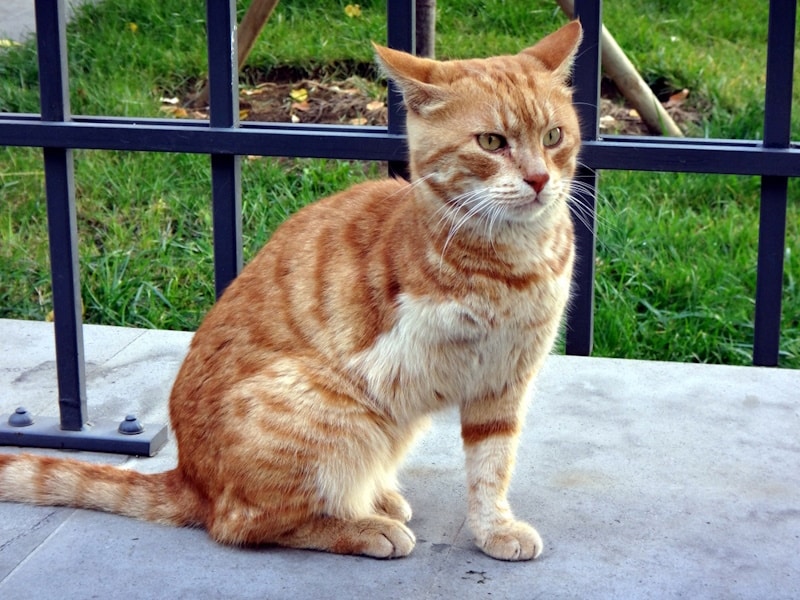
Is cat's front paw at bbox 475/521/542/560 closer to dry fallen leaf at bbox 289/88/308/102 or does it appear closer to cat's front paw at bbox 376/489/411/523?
cat's front paw at bbox 376/489/411/523

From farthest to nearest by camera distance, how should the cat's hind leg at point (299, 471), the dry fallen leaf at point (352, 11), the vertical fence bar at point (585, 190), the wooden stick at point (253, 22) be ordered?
the dry fallen leaf at point (352, 11)
the wooden stick at point (253, 22)
the vertical fence bar at point (585, 190)
the cat's hind leg at point (299, 471)

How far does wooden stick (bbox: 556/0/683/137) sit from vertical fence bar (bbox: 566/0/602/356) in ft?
5.49

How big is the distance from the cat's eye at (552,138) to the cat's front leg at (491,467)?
1.88ft

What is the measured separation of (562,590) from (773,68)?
1.46m

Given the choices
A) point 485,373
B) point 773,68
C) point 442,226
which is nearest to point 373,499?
point 485,373

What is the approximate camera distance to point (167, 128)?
9.27 ft

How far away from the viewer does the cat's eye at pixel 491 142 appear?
2.31 m

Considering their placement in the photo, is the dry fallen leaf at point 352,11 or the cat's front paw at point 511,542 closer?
Answer: the cat's front paw at point 511,542

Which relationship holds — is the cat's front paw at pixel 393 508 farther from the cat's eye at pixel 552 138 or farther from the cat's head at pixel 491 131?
the cat's eye at pixel 552 138

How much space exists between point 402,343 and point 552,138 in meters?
0.55

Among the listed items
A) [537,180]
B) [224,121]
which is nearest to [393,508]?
[537,180]

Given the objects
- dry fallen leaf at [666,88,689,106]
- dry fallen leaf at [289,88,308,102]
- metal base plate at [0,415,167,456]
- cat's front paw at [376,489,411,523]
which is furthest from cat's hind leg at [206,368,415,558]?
Answer: dry fallen leaf at [666,88,689,106]

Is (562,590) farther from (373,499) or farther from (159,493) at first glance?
(159,493)

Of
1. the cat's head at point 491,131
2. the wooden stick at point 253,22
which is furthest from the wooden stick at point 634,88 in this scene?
the cat's head at point 491,131
